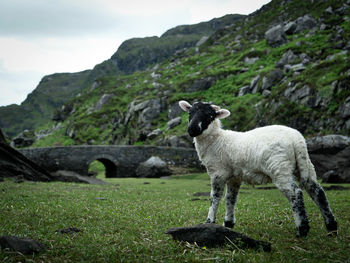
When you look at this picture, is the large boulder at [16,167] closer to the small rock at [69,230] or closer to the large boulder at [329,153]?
the small rock at [69,230]

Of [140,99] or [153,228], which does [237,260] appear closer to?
[153,228]

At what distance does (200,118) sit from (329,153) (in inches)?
618

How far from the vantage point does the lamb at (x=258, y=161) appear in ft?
19.3

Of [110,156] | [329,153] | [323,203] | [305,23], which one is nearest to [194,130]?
[323,203]

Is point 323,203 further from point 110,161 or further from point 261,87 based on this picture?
point 261,87

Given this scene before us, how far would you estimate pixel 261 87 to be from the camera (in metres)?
41.2

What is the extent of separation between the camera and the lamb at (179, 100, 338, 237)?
19.3 ft

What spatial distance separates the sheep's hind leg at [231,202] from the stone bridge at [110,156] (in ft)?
93.3

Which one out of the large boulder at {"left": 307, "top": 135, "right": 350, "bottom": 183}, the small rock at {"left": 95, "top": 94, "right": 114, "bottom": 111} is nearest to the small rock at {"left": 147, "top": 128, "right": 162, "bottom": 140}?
the large boulder at {"left": 307, "top": 135, "right": 350, "bottom": 183}

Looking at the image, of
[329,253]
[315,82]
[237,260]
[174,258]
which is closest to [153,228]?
[174,258]

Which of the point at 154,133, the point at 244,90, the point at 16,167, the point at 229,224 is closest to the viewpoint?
the point at 229,224

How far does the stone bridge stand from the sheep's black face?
28219 mm

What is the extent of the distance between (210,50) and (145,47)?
310ft

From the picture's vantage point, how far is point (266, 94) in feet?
127
